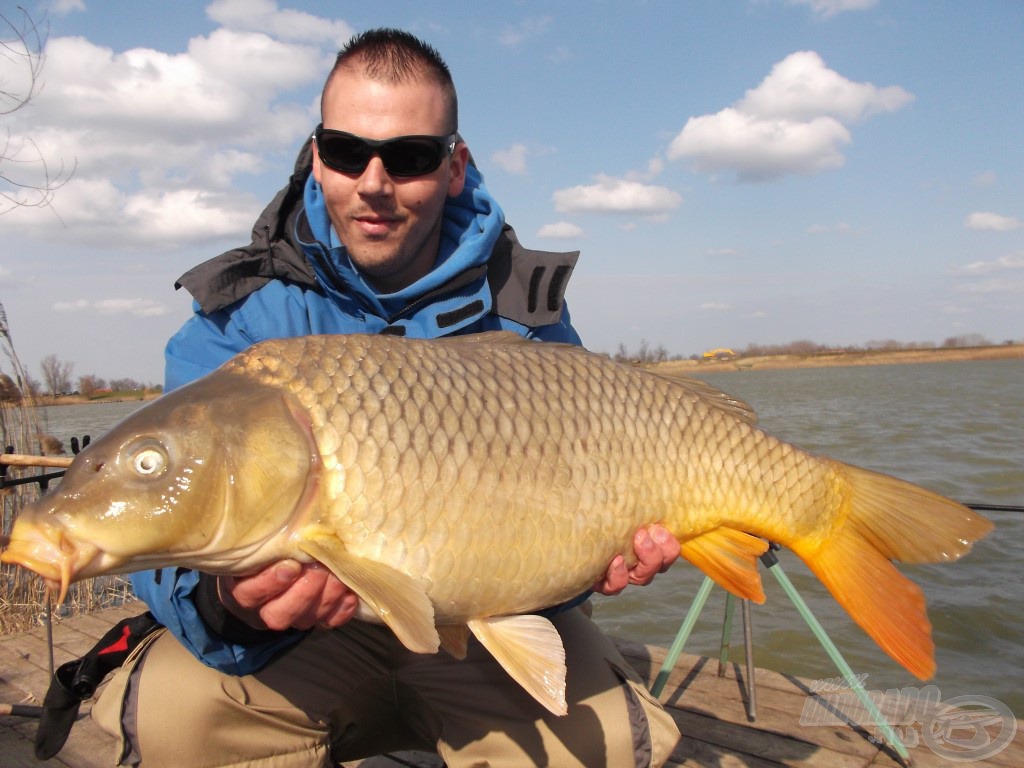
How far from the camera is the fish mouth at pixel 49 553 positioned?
1.12m

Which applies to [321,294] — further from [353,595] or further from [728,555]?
[728,555]

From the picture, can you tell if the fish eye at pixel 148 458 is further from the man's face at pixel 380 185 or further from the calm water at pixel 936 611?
the calm water at pixel 936 611

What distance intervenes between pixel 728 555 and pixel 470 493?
2.21 ft

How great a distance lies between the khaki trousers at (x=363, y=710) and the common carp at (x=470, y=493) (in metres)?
0.38

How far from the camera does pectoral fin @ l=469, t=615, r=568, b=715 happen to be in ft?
4.69

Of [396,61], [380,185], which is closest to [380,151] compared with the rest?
[380,185]

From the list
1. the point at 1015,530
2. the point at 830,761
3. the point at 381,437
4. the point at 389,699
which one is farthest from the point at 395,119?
the point at 1015,530

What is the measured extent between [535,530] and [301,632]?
685 millimetres

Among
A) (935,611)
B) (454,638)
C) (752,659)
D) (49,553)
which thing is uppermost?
(49,553)

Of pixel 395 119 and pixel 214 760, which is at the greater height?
pixel 395 119

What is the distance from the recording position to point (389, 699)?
75.8 inches

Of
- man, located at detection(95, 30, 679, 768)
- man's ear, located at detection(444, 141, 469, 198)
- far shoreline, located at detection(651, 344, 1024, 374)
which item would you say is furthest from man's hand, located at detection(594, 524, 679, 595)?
far shoreline, located at detection(651, 344, 1024, 374)

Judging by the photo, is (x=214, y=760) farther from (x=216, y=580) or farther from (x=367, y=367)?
(x=367, y=367)

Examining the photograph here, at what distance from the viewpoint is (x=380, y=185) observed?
200 centimetres
